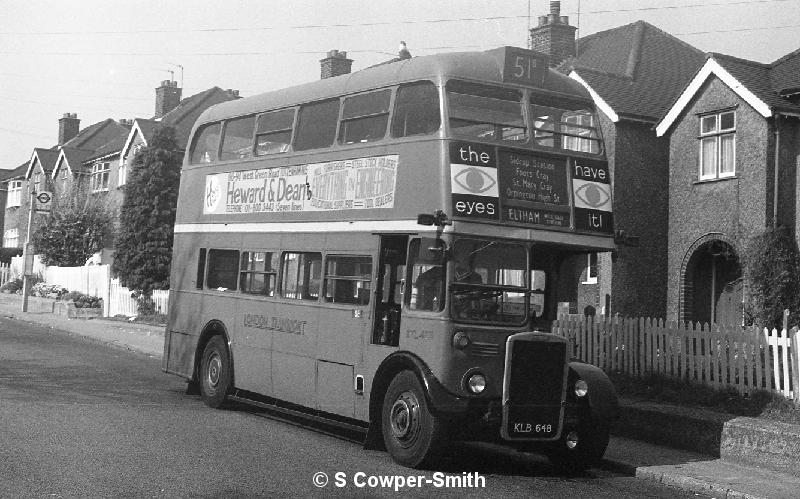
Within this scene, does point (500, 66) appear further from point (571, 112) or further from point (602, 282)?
point (602, 282)

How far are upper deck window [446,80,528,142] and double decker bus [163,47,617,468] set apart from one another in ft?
0.06

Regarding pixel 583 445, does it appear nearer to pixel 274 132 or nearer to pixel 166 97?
pixel 274 132

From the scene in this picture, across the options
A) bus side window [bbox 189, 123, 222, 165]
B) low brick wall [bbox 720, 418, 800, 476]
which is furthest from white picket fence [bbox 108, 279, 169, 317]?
low brick wall [bbox 720, 418, 800, 476]

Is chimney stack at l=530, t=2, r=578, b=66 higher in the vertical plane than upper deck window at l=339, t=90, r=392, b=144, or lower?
higher

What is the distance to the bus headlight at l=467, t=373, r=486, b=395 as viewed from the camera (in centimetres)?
939

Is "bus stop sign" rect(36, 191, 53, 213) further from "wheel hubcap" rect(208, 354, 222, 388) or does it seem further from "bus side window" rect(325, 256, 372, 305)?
"bus side window" rect(325, 256, 372, 305)

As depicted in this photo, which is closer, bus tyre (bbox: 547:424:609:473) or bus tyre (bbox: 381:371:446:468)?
bus tyre (bbox: 381:371:446:468)

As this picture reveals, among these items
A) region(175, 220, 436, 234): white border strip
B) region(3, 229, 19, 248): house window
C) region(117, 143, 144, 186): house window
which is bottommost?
region(175, 220, 436, 234): white border strip

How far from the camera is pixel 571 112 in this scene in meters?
10.7

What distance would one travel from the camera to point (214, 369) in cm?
1395

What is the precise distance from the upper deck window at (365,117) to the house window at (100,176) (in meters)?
46.1

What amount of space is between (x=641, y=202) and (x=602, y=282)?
244 centimetres

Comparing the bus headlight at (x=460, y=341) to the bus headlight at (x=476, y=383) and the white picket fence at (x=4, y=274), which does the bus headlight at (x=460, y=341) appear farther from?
the white picket fence at (x=4, y=274)

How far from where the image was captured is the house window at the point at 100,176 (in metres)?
55.4
